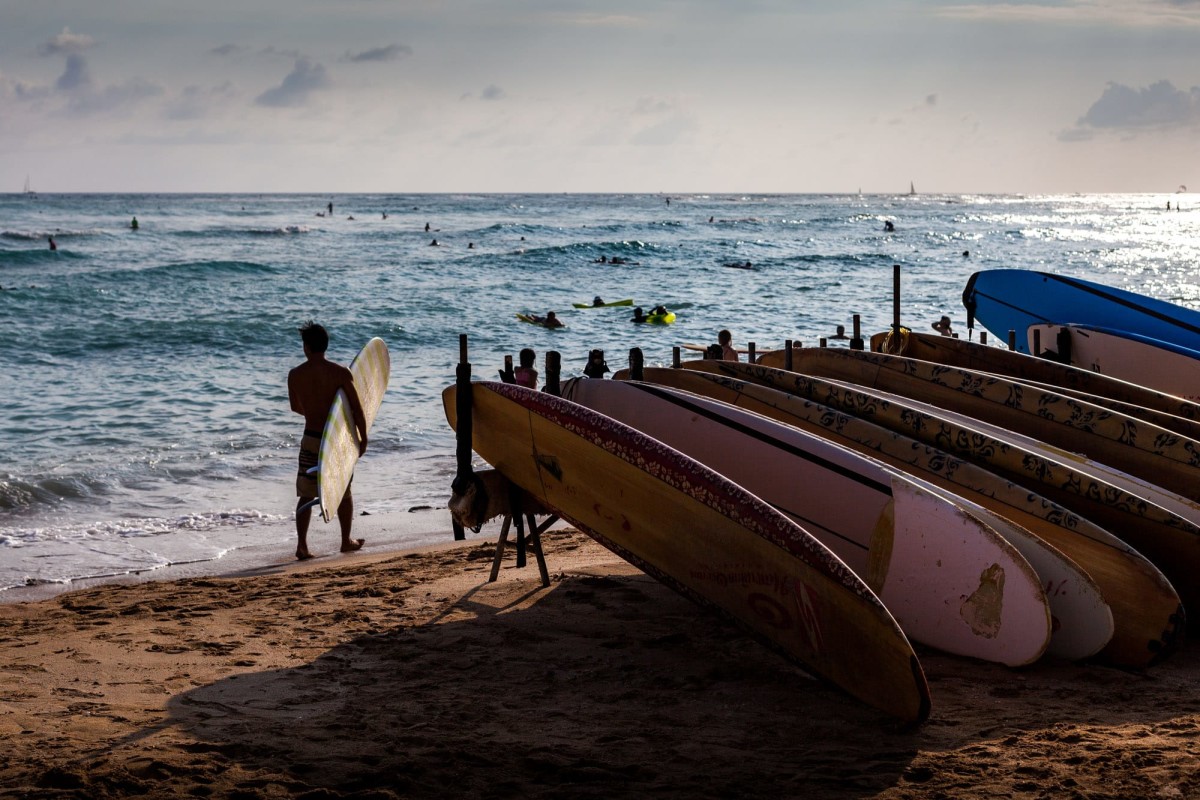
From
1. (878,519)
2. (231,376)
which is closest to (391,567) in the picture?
(878,519)

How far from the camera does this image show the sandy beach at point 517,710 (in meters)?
3.63

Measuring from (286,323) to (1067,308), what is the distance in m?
16.9

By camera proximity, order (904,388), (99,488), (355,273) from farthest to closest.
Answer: (355,273) < (99,488) < (904,388)

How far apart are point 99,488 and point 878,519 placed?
7.62m

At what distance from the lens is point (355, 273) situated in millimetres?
35781

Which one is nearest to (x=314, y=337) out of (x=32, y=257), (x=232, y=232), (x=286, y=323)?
(x=286, y=323)

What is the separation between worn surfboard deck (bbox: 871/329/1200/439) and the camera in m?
7.02

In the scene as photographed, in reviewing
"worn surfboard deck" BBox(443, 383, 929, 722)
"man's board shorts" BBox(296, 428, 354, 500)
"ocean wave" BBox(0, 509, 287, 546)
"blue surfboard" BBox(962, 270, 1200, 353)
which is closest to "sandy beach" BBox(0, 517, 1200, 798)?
"worn surfboard deck" BBox(443, 383, 929, 722)

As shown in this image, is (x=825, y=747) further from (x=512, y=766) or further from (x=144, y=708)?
(x=144, y=708)

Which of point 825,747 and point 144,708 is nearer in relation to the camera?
point 825,747

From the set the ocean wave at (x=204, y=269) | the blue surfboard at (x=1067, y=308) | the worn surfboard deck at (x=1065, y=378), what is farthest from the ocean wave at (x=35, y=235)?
the worn surfboard deck at (x=1065, y=378)

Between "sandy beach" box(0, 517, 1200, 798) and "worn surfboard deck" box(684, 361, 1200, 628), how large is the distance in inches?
22.3

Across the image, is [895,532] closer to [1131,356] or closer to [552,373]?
[552,373]

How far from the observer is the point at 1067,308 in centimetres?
1165
